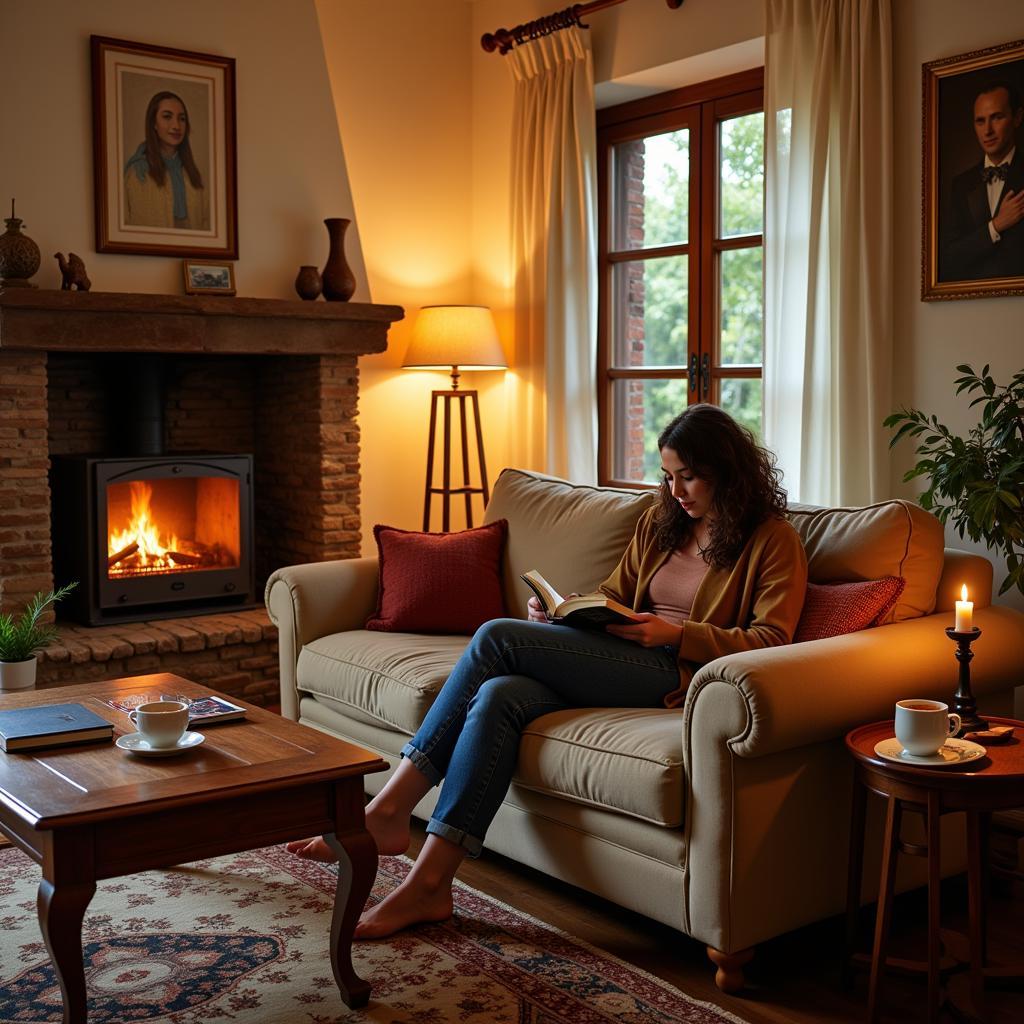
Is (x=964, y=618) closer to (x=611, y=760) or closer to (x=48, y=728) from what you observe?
(x=611, y=760)

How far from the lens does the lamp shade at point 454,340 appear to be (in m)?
4.96

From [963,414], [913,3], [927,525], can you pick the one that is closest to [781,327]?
[963,414]

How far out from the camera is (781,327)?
405 cm

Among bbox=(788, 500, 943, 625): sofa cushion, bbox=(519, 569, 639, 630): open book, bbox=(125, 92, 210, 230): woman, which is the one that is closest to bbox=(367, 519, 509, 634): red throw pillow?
bbox=(519, 569, 639, 630): open book

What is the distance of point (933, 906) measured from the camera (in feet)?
7.23

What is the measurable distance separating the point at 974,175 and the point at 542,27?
2.00 m

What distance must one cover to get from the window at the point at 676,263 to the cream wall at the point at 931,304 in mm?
584

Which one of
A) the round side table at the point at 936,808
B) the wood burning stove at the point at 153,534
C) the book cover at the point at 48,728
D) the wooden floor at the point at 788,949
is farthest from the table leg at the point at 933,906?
the wood burning stove at the point at 153,534

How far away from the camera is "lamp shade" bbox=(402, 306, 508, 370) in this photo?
4.96 meters

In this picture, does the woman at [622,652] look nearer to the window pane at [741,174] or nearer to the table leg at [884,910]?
the table leg at [884,910]

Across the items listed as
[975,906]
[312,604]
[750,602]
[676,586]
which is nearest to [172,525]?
[312,604]

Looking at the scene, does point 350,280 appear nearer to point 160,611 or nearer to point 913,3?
point 160,611

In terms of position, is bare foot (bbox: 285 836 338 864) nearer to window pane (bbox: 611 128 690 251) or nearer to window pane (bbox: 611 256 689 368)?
window pane (bbox: 611 256 689 368)

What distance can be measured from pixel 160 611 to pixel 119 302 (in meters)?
1.19
